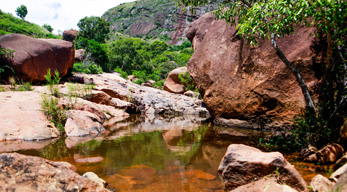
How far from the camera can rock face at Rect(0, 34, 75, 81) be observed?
1000cm

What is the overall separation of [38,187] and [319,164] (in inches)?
155

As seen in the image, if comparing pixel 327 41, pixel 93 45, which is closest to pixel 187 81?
pixel 93 45

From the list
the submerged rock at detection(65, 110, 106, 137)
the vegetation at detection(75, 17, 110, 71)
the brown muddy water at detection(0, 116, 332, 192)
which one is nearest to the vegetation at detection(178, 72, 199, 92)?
the vegetation at detection(75, 17, 110, 71)

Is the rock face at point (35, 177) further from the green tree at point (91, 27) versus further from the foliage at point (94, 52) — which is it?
the green tree at point (91, 27)

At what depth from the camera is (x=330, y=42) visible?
13.3 feet

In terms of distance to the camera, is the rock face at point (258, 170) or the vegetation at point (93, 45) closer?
the rock face at point (258, 170)

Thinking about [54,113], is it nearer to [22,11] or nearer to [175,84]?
[175,84]

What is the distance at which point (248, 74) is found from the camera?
693cm

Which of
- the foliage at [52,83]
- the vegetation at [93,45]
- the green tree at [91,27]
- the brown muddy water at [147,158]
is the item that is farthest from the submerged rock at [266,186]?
the green tree at [91,27]

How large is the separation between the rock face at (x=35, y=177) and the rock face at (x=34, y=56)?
9838mm

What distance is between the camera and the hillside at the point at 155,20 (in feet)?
253

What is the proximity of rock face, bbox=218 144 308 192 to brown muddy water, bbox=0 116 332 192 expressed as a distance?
23 centimetres

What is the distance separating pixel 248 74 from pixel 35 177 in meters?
6.31

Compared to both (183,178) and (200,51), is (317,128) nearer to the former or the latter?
(183,178)
